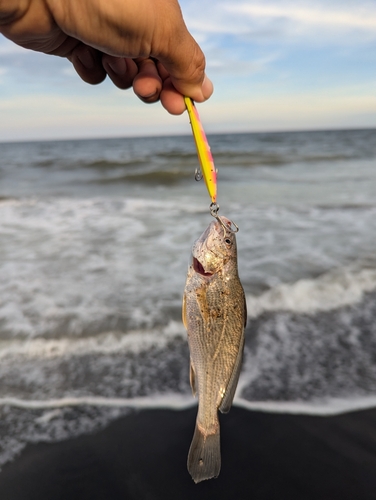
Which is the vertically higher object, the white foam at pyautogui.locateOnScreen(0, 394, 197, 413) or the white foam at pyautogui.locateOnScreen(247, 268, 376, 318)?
the white foam at pyautogui.locateOnScreen(247, 268, 376, 318)

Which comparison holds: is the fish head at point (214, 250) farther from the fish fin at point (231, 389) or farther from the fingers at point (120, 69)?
the fingers at point (120, 69)

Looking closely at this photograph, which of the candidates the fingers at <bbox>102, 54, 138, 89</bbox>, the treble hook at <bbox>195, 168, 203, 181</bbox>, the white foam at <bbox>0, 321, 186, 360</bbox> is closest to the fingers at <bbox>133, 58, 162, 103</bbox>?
the fingers at <bbox>102, 54, 138, 89</bbox>

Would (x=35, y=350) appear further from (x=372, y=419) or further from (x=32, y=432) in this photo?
(x=372, y=419)

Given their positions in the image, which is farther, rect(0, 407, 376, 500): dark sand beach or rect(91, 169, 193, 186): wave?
rect(91, 169, 193, 186): wave

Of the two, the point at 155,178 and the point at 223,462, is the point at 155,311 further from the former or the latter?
the point at 155,178

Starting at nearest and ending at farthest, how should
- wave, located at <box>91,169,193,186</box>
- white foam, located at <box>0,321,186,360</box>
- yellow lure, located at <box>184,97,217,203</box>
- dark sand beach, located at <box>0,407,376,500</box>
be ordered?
yellow lure, located at <box>184,97,217,203</box> < dark sand beach, located at <box>0,407,376,500</box> < white foam, located at <box>0,321,186,360</box> < wave, located at <box>91,169,193,186</box>

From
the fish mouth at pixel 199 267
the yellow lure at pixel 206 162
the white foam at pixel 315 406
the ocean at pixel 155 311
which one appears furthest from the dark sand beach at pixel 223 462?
the yellow lure at pixel 206 162

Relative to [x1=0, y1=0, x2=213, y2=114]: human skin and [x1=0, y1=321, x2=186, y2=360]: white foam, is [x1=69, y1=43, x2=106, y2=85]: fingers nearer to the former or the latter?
[x1=0, y1=0, x2=213, y2=114]: human skin
